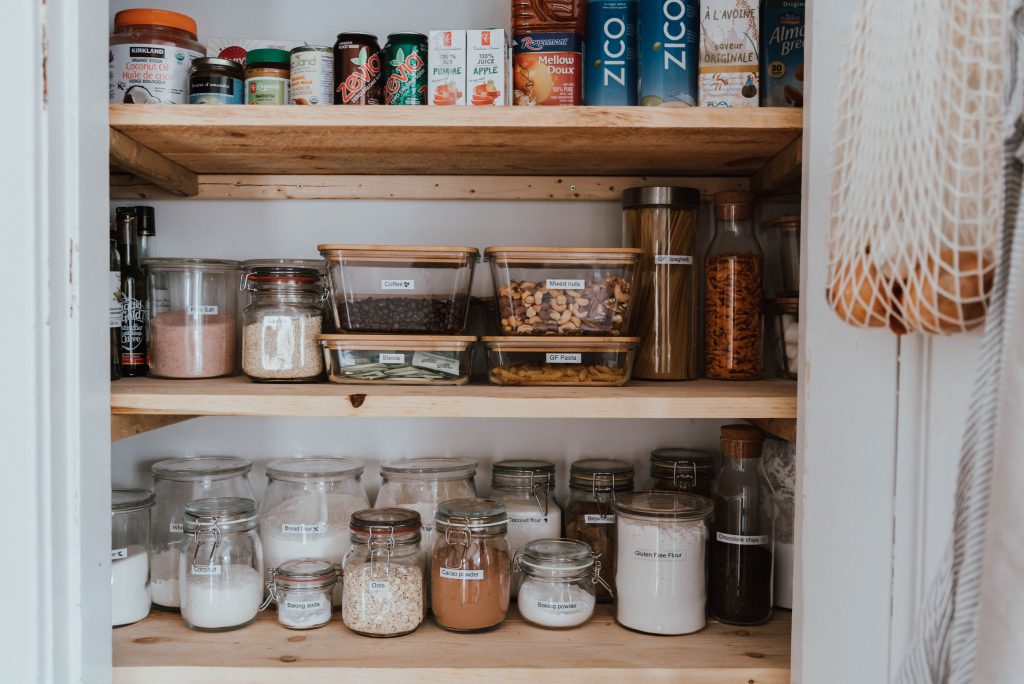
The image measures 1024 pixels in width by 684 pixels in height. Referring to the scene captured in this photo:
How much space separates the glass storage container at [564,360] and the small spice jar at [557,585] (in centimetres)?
24

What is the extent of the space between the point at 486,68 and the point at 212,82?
369mm

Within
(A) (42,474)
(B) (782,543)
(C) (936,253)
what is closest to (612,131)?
(C) (936,253)

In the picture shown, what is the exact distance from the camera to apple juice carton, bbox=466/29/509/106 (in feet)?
3.46

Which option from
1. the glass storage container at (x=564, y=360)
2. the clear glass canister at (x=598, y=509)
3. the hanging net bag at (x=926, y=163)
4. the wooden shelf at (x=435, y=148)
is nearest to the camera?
the hanging net bag at (x=926, y=163)

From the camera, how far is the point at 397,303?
3.63 ft

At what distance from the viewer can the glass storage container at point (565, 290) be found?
1090mm

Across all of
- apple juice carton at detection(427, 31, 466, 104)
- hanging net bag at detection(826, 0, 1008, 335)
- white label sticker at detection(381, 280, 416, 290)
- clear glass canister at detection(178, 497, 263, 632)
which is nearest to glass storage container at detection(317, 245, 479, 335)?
white label sticker at detection(381, 280, 416, 290)

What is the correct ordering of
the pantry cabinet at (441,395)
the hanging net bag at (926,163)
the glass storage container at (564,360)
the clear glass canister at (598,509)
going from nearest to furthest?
1. the hanging net bag at (926,163)
2. the pantry cabinet at (441,395)
3. the glass storage container at (564,360)
4. the clear glass canister at (598,509)

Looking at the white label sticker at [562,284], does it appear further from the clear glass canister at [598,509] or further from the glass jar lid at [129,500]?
the glass jar lid at [129,500]

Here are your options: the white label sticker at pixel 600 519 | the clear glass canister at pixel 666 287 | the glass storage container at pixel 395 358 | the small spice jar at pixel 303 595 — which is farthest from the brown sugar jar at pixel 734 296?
the small spice jar at pixel 303 595

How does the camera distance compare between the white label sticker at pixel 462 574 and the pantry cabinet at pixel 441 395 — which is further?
the white label sticker at pixel 462 574

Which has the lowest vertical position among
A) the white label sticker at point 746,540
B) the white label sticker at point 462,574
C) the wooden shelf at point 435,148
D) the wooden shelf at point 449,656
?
the wooden shelf at point 449,656

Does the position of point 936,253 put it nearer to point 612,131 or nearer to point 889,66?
point 889,66

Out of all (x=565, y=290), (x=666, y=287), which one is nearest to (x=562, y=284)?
(x=565, y=290)
